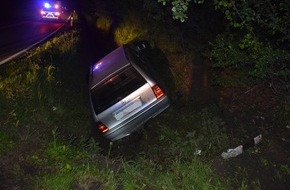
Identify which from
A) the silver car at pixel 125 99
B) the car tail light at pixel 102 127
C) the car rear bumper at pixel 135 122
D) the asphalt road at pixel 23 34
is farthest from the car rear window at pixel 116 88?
the asphalt road at pixel 23 34

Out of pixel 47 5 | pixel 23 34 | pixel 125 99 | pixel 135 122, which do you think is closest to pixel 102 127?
pixel 135 122

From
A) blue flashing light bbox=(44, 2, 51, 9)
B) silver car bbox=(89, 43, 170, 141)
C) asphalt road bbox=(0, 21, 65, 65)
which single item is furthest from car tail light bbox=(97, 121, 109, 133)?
blue flashing light bbox=(44, 2, 51, 9)

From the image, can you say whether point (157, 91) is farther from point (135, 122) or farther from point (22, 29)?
point (22, 29)

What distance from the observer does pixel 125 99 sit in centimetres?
720

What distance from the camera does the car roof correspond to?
7668mm

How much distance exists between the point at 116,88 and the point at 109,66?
0.95 m

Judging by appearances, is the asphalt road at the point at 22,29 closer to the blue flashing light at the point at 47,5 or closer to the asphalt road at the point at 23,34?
the asphalt road at the point at 23,34

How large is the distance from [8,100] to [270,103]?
6.57 meters

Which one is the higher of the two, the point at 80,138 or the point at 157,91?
the point at 157,91

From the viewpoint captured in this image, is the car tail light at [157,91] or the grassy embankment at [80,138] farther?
the car tail light at [157,91]

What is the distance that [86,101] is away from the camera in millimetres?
9742

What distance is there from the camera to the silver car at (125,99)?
286 inches

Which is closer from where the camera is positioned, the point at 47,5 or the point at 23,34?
the point at 23,34

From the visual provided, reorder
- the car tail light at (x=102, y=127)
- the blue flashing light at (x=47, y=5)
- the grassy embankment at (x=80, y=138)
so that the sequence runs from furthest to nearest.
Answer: the blue flashing light at (x=47, y=5), the car tail light at (x=102, y=127), the grassy embankment at (x=80, y=138)
